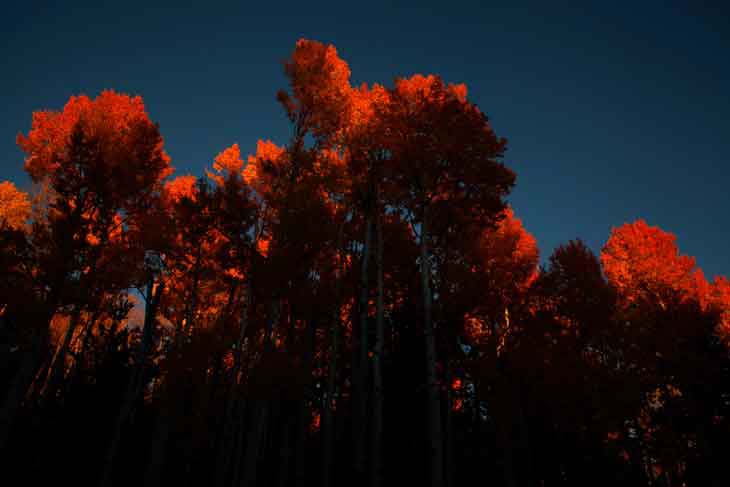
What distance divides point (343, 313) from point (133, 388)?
608 centimetres

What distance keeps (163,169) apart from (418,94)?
7.47 m

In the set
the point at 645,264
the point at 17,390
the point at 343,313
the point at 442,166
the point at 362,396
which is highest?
the point at 645,264

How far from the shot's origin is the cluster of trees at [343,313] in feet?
25.4

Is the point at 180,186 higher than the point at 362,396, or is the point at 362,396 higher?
the point at 180,186

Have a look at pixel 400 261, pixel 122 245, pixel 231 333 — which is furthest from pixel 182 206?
pixel 400 261

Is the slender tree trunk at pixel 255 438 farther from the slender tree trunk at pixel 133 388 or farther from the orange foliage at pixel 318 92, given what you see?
the orange foliage at pixel 318 92

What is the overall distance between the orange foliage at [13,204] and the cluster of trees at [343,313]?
188 inches

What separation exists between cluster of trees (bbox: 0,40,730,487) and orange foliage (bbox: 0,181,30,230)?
188 inches

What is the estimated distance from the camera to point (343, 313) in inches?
485

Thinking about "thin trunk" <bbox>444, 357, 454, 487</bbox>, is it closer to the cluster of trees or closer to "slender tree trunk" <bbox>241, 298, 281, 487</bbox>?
the cluster of trees

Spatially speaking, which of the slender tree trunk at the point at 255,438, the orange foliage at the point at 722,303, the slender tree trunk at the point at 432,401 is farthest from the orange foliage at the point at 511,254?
the slender tree trunk at the point at 255,438

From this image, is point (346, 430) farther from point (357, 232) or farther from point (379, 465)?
point (357, 232)

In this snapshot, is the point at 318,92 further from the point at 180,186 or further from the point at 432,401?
the point at 432,401

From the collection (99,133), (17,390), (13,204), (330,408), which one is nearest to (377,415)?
(330,408)
